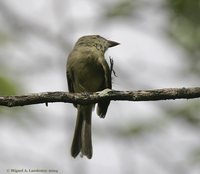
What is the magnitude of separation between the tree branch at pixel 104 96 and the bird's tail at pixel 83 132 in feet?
5.70

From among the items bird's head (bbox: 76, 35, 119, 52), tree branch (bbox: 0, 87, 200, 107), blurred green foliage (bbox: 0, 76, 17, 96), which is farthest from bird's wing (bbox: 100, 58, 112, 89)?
blurred green foliage (bbox: 0, 76, 17, 96)

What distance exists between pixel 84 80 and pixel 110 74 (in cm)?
30

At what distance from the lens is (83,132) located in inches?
237

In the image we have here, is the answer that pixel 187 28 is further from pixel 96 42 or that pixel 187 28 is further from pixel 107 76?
pixel 107 76

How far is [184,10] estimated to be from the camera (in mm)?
5816

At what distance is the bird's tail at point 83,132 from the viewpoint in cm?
576

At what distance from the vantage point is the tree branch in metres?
3.94

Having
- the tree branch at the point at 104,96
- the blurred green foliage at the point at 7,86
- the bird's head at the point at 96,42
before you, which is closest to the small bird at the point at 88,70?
the bird's head at the point at 96,42

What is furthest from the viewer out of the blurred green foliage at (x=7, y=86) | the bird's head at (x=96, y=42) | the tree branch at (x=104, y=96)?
the blurred green foliage at (x=7, y=86)

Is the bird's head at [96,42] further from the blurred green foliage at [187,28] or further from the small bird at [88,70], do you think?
the blurred green foliage at [187,28]

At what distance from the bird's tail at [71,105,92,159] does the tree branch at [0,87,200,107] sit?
1.74 m

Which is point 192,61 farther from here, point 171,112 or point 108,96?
point 108,96

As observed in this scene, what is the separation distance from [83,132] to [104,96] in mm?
2037

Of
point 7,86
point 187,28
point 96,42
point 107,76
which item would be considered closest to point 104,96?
point 107,76
